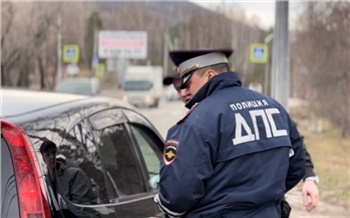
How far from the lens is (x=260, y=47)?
1123 cm

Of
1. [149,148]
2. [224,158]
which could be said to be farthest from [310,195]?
[149,148]

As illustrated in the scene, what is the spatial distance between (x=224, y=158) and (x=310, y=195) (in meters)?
0.67

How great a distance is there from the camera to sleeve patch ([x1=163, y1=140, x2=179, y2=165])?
2002mm

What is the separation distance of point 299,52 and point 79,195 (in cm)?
1632

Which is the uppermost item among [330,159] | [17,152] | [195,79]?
[195,79]

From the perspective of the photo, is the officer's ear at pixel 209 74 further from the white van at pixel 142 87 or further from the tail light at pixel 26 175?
the white van at pixel 142 87

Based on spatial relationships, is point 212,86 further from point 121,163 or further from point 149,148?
point 149,148

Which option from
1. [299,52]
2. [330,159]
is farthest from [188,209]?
[299,52]

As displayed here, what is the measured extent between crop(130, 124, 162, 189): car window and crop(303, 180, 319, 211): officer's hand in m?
1.16

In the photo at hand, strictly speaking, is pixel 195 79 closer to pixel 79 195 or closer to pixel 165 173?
pixel 165 173

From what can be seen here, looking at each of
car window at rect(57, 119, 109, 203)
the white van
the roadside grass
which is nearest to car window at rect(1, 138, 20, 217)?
car window at rect(57, 119, 109, 203)

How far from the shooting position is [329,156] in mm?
12727

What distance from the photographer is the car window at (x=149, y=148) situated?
138 inches

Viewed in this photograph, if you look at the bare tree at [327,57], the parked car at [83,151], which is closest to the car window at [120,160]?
the parked car at [83,151]
